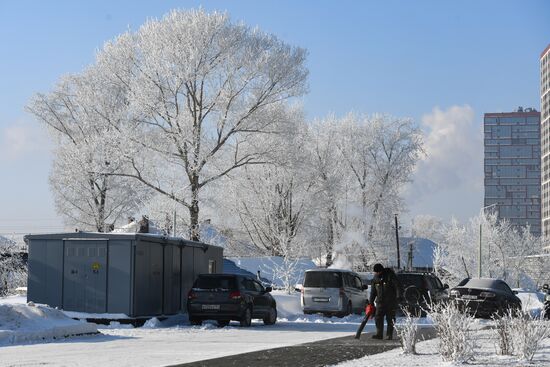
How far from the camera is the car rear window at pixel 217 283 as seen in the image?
27.1 m

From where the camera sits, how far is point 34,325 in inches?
848

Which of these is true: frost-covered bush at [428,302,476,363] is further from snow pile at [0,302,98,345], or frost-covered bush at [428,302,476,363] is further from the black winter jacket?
snow pile at [0,302,98,345]

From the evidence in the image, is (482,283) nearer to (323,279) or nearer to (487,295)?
(487,295)

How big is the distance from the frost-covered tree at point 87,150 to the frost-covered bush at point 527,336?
3532cm

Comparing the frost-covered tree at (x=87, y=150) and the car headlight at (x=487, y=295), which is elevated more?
the frost-covered tree at (x=87, y=150)

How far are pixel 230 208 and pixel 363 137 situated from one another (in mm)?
13093

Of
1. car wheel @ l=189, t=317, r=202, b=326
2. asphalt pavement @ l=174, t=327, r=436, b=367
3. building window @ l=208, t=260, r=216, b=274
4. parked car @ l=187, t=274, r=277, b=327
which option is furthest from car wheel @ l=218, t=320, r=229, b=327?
asphalt pavement @ l=174, t=327, r=436, b=367

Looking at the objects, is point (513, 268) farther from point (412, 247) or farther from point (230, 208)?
point (230, 208)

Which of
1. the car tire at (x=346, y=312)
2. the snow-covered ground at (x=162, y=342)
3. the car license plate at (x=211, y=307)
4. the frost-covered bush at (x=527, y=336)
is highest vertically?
the frost-covered bush at (x=527, y=336)

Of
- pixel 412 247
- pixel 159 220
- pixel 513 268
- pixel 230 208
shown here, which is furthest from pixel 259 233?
pixel 513 268

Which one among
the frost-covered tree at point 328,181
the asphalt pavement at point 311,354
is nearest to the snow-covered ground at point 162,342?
the asphalt pavement at point 311,354

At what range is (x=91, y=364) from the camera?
48.5ft

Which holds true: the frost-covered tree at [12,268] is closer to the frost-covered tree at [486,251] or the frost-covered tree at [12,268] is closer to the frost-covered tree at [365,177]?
the frost-covered tree at [365,177]

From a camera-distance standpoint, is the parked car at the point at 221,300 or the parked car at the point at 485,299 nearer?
the parked car at the point at 221,300
